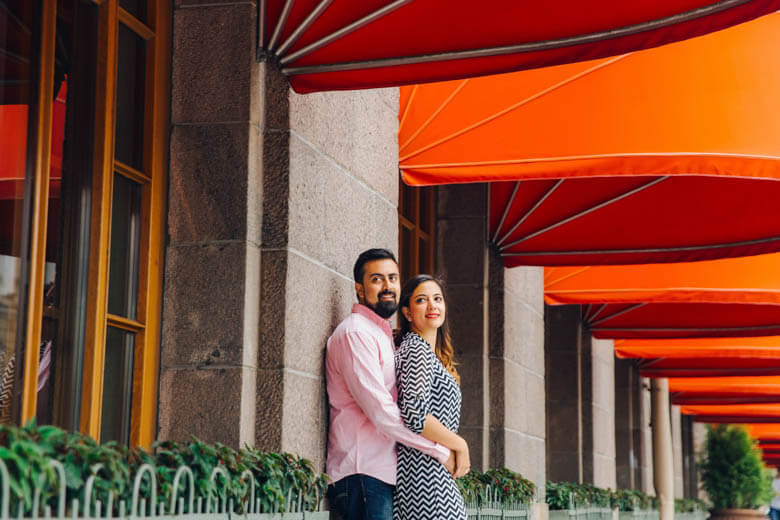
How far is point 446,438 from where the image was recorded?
17.5 feet

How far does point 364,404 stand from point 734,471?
22.4 m

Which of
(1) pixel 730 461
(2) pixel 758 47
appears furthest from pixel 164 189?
(1) pixel 730 461

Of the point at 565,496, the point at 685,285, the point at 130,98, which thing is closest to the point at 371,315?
the point at 130,98

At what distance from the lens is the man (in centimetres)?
531

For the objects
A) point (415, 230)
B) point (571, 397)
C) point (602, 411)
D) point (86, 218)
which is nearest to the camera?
point (86, 218)

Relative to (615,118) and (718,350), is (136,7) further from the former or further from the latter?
(718,350)

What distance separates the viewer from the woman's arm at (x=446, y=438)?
5.30 metres

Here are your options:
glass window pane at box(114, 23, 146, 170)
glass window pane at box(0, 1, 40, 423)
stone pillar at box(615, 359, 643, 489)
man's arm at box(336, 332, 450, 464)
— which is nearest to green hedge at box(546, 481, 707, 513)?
stone pillar at box(615, 359, 643, 489)

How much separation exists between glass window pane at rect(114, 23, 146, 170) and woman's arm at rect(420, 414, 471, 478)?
5.84 feet

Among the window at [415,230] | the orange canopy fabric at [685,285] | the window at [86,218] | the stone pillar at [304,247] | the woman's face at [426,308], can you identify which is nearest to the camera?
the window at [86,218]

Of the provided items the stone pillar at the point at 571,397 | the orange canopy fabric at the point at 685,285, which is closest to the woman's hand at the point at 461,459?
the orange canopy fabric at the point at 685,285

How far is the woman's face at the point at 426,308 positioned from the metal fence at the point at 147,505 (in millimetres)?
1290

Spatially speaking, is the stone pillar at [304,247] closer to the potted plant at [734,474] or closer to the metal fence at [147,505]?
the metal fence at [147,505]

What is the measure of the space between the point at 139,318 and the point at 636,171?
3.45m
